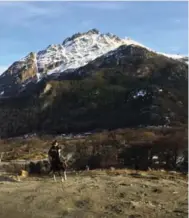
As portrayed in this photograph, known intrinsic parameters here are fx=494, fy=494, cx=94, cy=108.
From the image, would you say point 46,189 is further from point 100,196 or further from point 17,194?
point 100,196

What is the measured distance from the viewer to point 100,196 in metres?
25.2

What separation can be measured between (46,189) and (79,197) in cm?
315

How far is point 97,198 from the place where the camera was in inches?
976

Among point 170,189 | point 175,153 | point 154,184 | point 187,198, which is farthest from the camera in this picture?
point 175,153

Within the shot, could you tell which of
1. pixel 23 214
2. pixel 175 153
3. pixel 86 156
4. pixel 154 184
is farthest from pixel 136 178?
pixel 86 156

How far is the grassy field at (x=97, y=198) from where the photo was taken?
22281mm

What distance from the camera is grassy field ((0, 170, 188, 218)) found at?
2228cm

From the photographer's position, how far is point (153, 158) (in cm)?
9244

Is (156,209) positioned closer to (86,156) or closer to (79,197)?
(79,197)

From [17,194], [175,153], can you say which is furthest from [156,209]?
[175,153]

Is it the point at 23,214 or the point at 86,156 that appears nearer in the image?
the point at 23,214

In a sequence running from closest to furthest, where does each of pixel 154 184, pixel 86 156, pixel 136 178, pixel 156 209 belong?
1. pixel 156 209
2. pixel 154 184
3. pixel 136 178
4. pixel 86 156

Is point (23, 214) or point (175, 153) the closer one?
point (23, 214)

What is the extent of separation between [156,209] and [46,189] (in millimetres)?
7572
